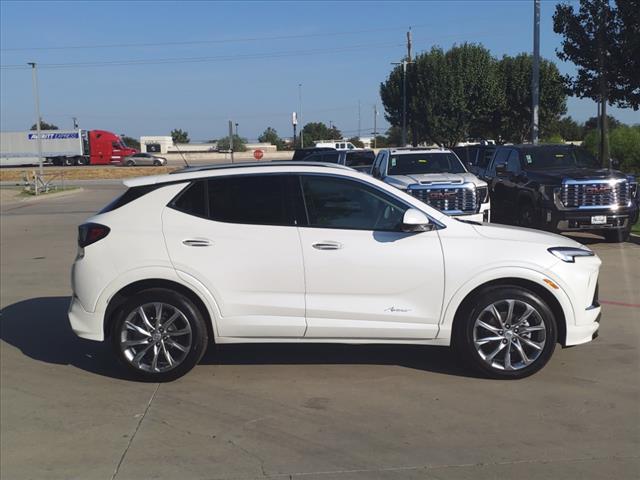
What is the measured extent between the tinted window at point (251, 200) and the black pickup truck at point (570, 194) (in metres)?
7.70

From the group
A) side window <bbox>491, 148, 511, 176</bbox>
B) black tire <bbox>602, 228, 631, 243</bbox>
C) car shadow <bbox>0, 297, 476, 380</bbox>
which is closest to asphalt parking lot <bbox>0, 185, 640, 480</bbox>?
car shadow <bbox>0, 297, 476, 380</bbox>

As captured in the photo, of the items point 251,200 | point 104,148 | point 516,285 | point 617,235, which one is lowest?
point 617,235

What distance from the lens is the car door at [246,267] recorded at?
17.2ft

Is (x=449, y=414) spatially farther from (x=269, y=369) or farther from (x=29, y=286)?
(x=29, y=286)

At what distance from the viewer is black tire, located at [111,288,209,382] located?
208 inches

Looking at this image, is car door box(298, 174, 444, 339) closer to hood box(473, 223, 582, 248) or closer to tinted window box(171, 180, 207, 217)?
hood box(473, 223, 582, 248)

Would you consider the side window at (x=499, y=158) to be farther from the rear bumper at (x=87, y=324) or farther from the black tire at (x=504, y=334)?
the rear bumper at (x=87, y=324)

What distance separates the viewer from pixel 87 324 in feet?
17.7

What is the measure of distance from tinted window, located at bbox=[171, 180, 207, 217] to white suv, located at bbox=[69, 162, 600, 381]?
2 cm

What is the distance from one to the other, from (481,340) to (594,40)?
17.1 meters

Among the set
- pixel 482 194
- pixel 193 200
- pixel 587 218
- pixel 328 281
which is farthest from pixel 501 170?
pixel 193 200

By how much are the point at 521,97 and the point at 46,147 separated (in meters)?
45.7

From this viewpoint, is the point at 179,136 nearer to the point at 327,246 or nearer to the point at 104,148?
the point at 104,148

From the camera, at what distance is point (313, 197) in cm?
545
